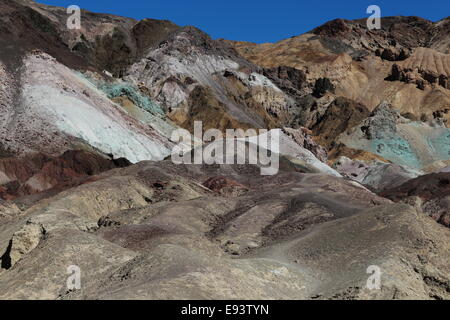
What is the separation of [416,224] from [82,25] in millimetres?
111517

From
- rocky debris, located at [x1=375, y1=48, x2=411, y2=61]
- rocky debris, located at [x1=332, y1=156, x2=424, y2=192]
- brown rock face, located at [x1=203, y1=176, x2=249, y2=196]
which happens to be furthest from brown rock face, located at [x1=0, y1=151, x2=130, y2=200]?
rocky debris, located at [x1=375, y1=48, x2=411, y2=61]

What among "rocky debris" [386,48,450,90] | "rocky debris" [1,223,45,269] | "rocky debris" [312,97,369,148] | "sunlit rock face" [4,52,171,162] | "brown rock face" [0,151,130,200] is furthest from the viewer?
"rocky debris" [386,48,450,90]

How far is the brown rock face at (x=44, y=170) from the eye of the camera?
136 feet

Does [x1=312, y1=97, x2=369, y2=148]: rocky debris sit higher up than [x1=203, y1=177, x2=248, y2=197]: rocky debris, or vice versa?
[x1=312, y1=97, x2=369, y2=148]: rocky debris

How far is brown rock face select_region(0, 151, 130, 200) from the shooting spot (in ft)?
136

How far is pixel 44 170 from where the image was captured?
1773 inches

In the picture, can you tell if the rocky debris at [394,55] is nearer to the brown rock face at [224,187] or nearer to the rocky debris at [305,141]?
the rocky debris at [305,141]

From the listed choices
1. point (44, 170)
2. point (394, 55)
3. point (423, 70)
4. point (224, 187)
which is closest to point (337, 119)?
point (423, 70)

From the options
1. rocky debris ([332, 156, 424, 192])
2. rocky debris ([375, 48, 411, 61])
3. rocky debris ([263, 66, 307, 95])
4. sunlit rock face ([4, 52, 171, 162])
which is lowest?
rocky debris ([332, 156, 424, 192])

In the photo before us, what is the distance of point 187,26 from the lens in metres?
114

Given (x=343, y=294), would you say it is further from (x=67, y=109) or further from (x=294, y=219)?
(x=67, y=109)

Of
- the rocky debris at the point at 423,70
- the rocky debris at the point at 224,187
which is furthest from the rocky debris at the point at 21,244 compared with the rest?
the rocky debris at the point at 423,70

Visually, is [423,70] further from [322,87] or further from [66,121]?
[66,121]

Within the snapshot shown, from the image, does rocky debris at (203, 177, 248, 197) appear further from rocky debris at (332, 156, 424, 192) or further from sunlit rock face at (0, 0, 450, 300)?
rocky debris at (332, 156, 424, 192)
